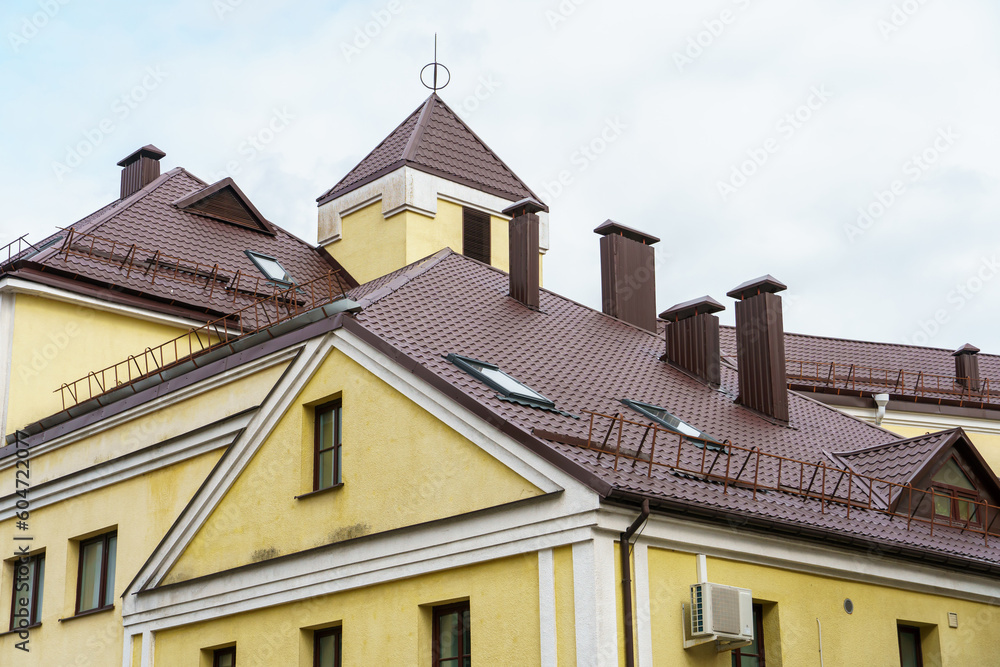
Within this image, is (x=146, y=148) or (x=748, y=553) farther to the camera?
(x=146, y=148)

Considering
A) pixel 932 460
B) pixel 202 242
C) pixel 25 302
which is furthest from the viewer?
pixel 202 242

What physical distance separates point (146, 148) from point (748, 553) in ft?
68.9

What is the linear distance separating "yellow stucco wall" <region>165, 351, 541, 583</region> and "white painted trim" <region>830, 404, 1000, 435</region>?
1648cm

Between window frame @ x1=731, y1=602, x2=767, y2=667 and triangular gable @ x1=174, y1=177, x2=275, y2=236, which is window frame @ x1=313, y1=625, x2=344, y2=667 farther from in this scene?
triangular gable @ x1=174, y1=177, x2=275, y2=236

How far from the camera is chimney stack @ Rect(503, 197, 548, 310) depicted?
66.5ft

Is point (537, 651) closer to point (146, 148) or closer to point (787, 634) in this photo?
Answer: point (787, 634)

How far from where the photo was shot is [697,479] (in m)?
14.1

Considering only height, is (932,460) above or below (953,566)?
above

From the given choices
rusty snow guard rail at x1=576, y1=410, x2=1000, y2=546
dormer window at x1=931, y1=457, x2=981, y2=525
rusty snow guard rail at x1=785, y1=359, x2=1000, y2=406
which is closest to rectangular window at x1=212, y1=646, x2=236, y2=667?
rusty snow guard rail at x1=576, y1=410, x2=1000, y2=546

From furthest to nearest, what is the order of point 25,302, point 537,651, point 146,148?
1. point 146,148
2. point 25,302
3. point 537,651

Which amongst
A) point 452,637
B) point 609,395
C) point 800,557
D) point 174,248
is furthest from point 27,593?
point 800,557

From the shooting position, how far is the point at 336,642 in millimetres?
14930

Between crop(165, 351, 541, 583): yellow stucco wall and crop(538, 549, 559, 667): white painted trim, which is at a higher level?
crop(165, 351, 541, 583): yellow stucco wall

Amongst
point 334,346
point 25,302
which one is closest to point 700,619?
point 334,346
